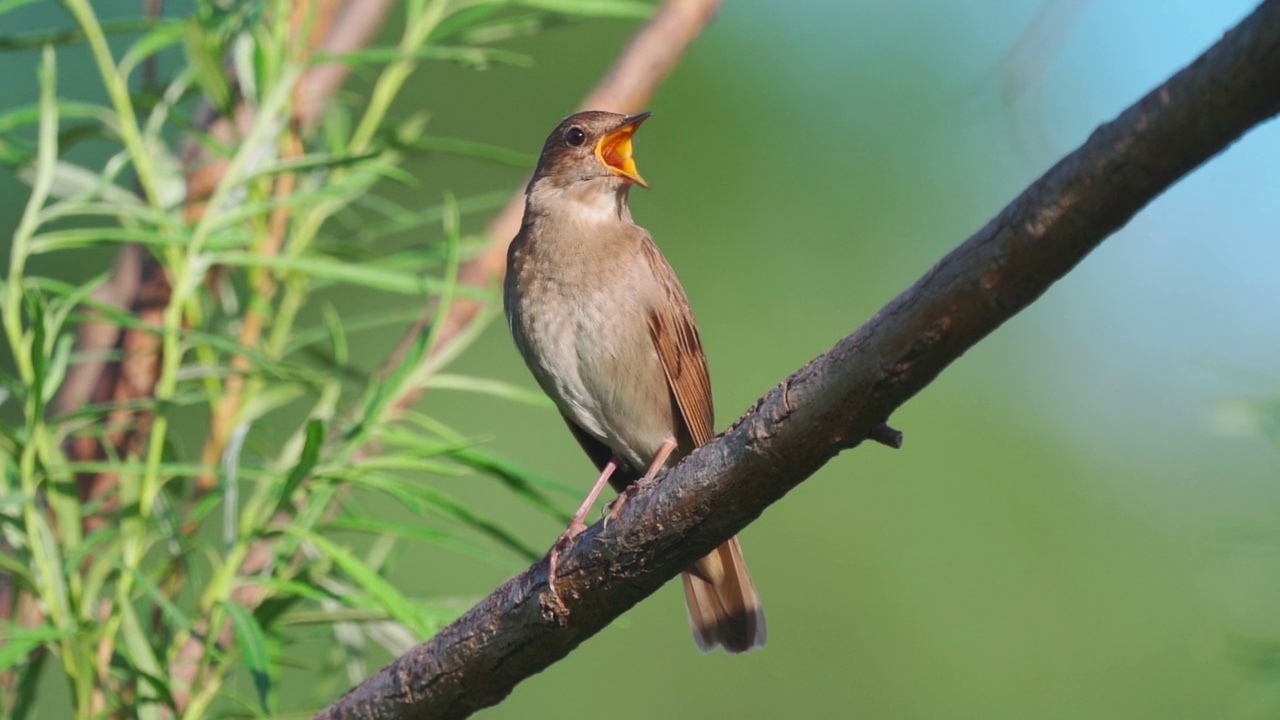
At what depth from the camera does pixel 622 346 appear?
163 inches

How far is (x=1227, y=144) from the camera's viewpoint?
160cm

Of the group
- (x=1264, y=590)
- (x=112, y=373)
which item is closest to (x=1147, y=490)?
Result: (x=1264, y=590)

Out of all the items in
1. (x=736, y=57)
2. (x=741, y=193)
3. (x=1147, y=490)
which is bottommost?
(x=1147, y=490)

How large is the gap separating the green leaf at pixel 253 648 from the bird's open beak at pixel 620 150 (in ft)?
6.85

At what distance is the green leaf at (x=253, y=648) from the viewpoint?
8.68 feet

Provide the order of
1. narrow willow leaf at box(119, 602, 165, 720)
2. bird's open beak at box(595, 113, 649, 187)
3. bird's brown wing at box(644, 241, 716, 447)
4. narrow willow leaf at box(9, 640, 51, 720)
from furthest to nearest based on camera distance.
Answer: bird's open beak at box(595, 113, 649, 187), bird's brown wing at box(644, 241, 716, 447), narrow willow leaf at box(9, 640, 51, 720), narrow willow leaf at box(119, 602, 165, 720)

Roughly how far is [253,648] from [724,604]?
5.74ft

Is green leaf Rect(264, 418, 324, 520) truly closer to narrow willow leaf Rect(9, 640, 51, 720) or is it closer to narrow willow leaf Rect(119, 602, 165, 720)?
narrow willow leaf Rect(119, 602, 165, 720)

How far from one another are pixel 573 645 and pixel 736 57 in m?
7.24

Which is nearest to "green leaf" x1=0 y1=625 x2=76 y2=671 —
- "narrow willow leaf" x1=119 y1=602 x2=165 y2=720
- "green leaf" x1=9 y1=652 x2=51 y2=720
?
"narrow willow leaf" x1=119 y1=602 x2=165 y2=720

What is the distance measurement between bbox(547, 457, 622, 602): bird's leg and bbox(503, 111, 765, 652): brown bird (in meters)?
0.02

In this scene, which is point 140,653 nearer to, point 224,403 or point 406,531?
point 406,531

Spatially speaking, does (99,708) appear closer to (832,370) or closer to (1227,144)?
(832,370)

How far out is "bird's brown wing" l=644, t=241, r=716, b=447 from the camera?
13.7 feet
